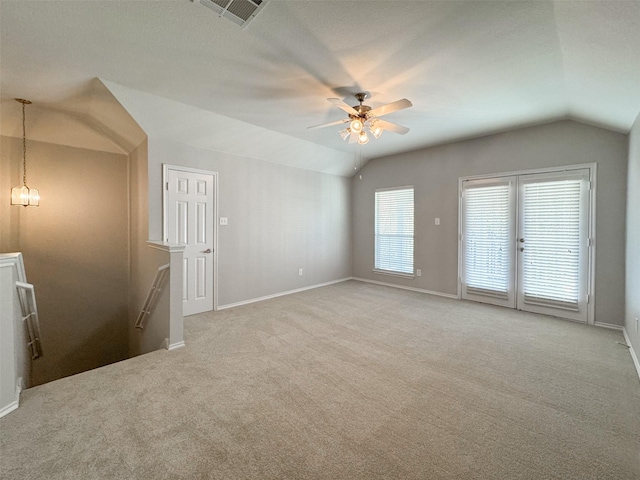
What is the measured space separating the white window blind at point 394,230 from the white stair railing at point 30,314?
5.53 metres

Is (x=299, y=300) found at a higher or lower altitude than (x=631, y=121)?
lower

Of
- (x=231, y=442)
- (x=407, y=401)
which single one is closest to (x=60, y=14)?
(x=231, y=442)

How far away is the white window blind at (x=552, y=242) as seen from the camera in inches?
154

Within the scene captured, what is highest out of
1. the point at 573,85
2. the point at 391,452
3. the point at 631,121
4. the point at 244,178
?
the point at 573,85

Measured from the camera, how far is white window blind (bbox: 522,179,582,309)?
3.91 metres

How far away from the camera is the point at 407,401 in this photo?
2178 mm

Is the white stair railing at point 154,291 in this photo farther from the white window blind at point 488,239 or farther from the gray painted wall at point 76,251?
the white window blind at point 488,239

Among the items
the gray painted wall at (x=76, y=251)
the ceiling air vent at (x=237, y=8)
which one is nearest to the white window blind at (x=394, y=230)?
the ceiling air vent at (x=237, y=8)

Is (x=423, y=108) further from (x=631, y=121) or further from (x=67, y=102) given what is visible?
(x=67, y=102)

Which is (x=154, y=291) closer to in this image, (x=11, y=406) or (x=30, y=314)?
(x=30, y=314)

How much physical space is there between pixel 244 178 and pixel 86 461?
399 cm

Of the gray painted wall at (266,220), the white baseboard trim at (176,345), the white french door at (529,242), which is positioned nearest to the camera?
the white baseboard trim at (176,345)

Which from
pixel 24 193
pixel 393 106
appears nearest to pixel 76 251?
pixel 24 193

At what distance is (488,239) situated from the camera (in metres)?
4.71
